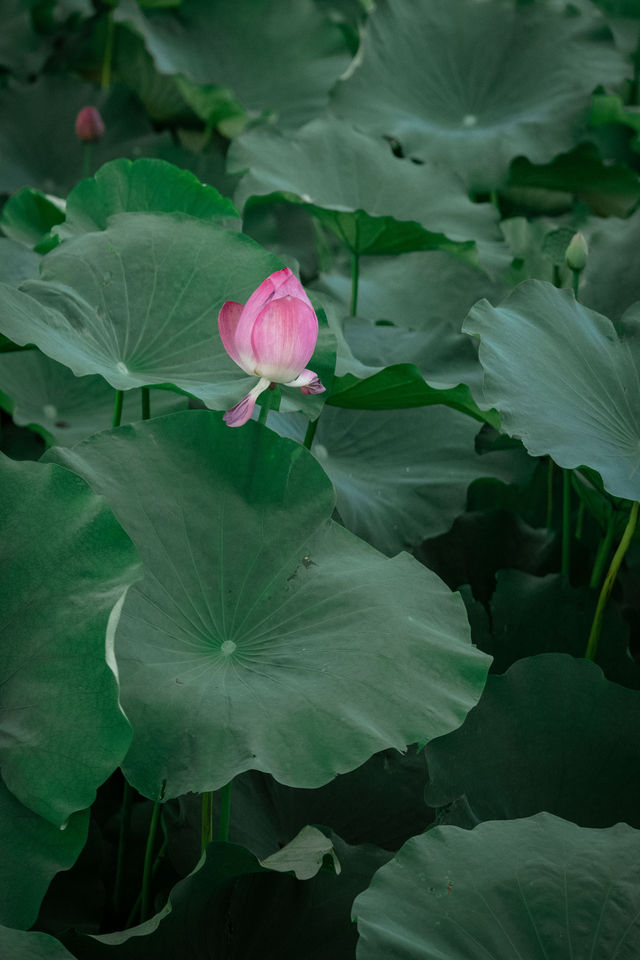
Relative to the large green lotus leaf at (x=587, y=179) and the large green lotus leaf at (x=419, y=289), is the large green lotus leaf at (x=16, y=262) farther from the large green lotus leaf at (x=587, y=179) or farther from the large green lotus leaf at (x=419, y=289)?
the large green lotus leaf at (x=587, y=179)

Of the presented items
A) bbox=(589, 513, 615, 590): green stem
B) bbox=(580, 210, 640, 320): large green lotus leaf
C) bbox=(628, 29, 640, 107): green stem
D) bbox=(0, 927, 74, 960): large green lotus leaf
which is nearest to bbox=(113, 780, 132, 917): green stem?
bbox=(0, 927, 74, 960): large green lotus leaf

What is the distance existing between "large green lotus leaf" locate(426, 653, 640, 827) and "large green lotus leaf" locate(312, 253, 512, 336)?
72cm

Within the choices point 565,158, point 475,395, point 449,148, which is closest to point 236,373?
point 475,395

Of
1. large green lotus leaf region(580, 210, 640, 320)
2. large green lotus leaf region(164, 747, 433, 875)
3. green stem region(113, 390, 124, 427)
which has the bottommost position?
large green lotus leaf region(164, 747, 433, 875)

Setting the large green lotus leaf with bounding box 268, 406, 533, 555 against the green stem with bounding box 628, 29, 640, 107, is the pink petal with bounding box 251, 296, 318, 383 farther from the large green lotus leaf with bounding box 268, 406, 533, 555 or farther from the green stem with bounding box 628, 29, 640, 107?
the green stem with bounding box 628, 29, 640, 107

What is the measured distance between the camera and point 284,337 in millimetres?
907

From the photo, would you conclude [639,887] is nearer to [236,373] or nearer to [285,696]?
[285,696]

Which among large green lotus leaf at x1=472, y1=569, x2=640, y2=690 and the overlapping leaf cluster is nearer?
the overlapping leaf cluster

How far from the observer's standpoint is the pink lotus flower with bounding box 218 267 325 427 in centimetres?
90

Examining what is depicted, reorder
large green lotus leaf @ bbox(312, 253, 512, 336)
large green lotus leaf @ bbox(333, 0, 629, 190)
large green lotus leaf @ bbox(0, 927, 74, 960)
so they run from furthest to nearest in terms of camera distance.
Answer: large green lotus leaf @ bbox(333, 0, 629, 190), large green lotus leaf @ bbox(312, 253, 512, 336), large green lotus leaf @ bbox(0, 927, 74, 960)

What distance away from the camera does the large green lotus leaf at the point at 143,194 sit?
131cm

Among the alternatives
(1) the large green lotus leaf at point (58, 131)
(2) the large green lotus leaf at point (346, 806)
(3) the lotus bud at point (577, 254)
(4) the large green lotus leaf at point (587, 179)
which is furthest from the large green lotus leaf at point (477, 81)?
(2) the large green lotus leaf at point (346, 806)

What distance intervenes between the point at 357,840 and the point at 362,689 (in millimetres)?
274

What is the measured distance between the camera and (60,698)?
82 cm
